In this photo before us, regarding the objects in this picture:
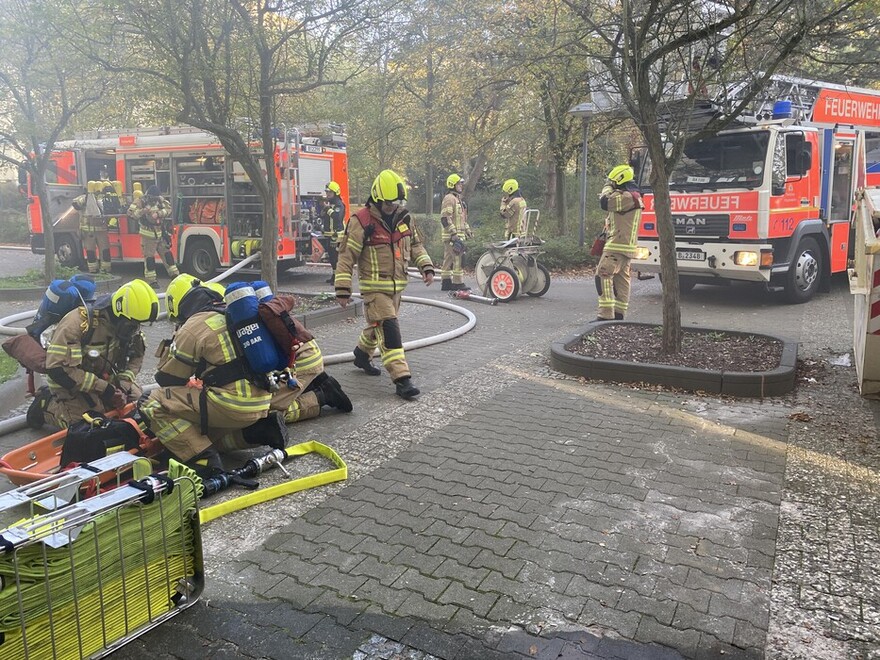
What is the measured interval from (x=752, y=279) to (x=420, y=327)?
4.50 metres

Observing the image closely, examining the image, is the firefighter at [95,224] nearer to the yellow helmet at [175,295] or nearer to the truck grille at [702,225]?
the truck grille at [702,225]

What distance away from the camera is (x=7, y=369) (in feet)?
22.1

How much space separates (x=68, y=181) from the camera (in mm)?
15953

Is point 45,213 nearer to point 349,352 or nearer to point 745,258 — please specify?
point 349,352

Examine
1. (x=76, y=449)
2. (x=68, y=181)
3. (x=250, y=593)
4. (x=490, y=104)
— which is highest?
(x=490, y=104)

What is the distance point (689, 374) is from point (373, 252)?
2.94 m

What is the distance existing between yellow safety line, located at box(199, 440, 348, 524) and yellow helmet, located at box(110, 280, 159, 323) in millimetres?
1272

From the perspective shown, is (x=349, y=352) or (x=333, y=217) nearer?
(x=349, y=352)

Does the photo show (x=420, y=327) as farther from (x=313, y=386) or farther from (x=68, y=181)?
(x=68, y=181)

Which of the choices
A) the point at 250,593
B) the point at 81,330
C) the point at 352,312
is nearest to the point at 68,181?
the point at 352,312

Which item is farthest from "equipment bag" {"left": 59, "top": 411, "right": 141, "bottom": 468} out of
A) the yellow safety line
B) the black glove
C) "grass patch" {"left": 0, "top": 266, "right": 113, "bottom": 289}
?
"grass patch" {"left": 0, "top": 266, "right": 113, "bottom": 289}

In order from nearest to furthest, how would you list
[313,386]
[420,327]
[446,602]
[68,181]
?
[446,602]
[313,386]
[420,327]
[68,181]

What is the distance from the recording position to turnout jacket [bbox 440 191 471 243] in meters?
11.9

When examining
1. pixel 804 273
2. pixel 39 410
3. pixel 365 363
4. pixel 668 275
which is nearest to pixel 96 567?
pixel 39 410
